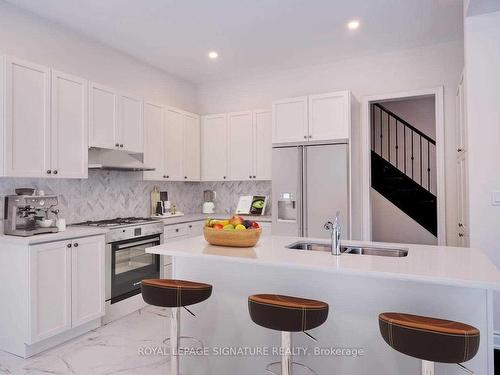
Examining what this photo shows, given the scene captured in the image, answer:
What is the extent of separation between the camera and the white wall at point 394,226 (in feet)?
19.1

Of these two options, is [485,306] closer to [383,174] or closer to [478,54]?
[478,54]

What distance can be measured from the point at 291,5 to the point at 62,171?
104 inches

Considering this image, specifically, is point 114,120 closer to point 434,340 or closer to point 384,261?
point 384,261

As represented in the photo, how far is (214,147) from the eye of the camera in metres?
5.26

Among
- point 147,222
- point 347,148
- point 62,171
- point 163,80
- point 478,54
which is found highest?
point 163,80

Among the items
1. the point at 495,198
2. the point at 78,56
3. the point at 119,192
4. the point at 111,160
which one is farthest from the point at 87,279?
the point at 495,198

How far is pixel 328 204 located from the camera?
159 inches

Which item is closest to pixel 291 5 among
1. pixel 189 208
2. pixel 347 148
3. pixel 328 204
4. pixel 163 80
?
pixel 347 148

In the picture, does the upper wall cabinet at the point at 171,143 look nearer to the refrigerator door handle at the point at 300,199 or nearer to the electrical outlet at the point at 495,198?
the refrigerator door handle at the point at 300,199

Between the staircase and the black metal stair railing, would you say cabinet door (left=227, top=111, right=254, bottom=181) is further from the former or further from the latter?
the black metal stair railing

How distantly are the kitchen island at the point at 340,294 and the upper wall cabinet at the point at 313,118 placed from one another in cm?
195

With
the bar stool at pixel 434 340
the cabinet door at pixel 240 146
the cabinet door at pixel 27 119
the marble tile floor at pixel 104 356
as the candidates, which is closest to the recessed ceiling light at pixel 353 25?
the cabinet door at pixel 240 146

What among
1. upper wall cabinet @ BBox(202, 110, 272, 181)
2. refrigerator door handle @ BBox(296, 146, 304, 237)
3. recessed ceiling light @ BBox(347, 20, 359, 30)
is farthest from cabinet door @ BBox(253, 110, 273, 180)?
recessed ceiling light @ BBox(347, 20, 359, 30)

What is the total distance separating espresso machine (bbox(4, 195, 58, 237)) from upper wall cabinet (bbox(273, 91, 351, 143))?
8.65 feet
